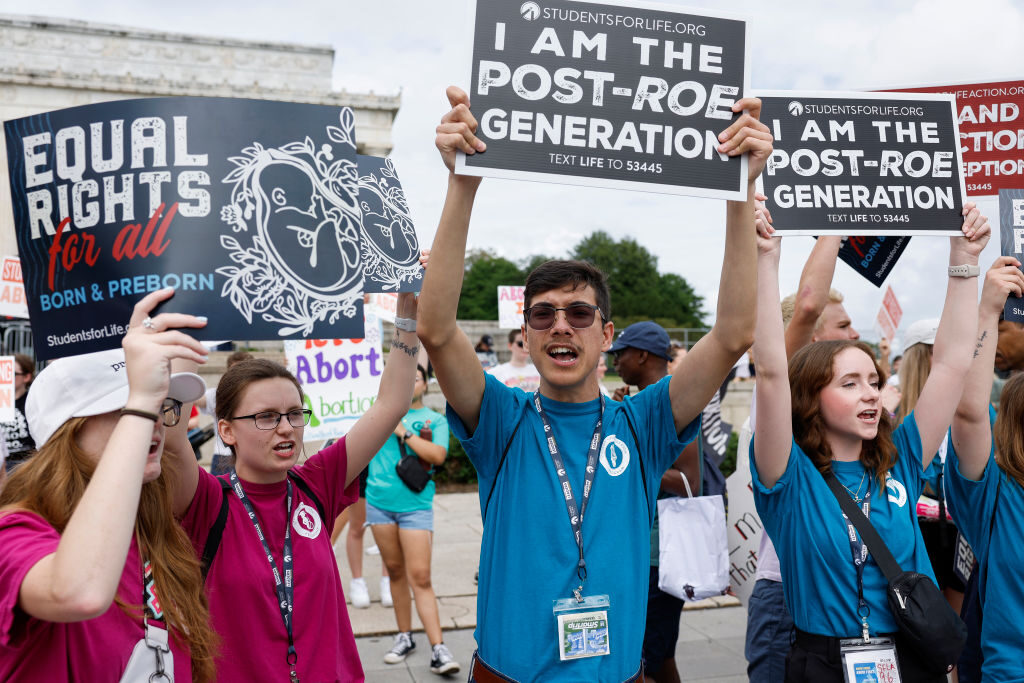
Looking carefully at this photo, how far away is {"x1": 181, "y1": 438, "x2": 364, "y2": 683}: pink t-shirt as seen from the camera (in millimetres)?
2418

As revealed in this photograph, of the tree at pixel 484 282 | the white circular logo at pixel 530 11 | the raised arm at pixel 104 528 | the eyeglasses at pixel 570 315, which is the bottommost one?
the raised arm at pixel 104 528

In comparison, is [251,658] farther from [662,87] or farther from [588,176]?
[662,87]

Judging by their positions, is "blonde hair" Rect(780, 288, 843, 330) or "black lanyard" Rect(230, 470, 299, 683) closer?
"black lanyard" Rect(230, 470, 299, 683)

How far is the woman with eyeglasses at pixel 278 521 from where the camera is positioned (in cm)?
243

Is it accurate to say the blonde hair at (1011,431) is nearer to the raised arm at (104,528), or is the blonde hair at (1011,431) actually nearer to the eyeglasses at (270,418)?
the eyeglasses at (270,418)

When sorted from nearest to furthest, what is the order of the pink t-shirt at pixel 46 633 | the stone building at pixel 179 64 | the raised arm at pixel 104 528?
the raised arm at pixel 104 528 < the pink t-shirt at pixel 46 633 < the stone building at pixel 179 64

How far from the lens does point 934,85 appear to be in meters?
3.89

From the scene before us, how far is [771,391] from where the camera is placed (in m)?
2.66

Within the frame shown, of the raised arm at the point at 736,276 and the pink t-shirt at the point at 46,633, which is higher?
the raised arm at the point at 736,276

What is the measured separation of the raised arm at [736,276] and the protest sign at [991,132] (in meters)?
2.21

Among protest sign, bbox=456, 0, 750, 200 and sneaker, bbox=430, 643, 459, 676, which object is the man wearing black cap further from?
protest sign, bbox=456, 0, 750, 200

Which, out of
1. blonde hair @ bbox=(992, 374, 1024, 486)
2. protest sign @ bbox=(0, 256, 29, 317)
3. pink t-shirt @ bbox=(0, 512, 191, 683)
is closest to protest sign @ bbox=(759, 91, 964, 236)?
Answer: blonde hair @ bbox=(992, 374, 1024, 486)

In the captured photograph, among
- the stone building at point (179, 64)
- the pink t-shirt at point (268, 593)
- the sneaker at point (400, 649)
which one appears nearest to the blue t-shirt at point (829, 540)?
the pink t-shirt at point (268, 593)

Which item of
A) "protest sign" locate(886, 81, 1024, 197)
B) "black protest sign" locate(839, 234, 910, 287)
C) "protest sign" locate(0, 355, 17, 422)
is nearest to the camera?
"black protest sign" locate(839, 234, 910, 287)
